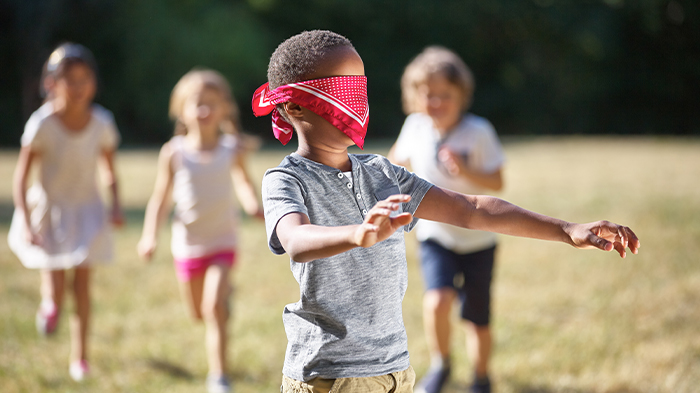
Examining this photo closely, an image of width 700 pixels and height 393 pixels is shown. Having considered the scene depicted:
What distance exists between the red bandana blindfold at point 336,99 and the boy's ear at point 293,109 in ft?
0.09

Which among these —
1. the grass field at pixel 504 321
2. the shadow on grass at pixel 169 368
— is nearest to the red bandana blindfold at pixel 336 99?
the grass field at pixel 504 321

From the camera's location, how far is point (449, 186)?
3986 millimetres

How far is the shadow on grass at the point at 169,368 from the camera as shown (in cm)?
409

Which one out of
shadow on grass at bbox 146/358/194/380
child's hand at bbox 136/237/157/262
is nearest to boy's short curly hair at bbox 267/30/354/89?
child's hand at bbox 136/237/157/262

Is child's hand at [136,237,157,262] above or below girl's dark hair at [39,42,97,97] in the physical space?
below

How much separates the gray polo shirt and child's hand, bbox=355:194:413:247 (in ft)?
1.24

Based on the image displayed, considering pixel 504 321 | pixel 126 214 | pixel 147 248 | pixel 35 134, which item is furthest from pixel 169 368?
pixel 126 214

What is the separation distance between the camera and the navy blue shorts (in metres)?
3.76

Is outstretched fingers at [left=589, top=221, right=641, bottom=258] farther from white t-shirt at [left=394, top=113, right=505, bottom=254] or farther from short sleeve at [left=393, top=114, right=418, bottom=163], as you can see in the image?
short sleeve at [left=393, top=114, right=418, bottom=163]

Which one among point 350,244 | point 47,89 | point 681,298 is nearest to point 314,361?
point 350,244

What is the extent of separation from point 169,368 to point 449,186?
86.3 inches

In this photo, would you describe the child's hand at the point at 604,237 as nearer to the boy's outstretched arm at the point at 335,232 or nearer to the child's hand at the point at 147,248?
the boy's outstretched arm at the point at 335,232

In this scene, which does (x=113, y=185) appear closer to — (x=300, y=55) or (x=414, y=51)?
(x=300, y=55)

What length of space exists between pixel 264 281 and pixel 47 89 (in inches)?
107
